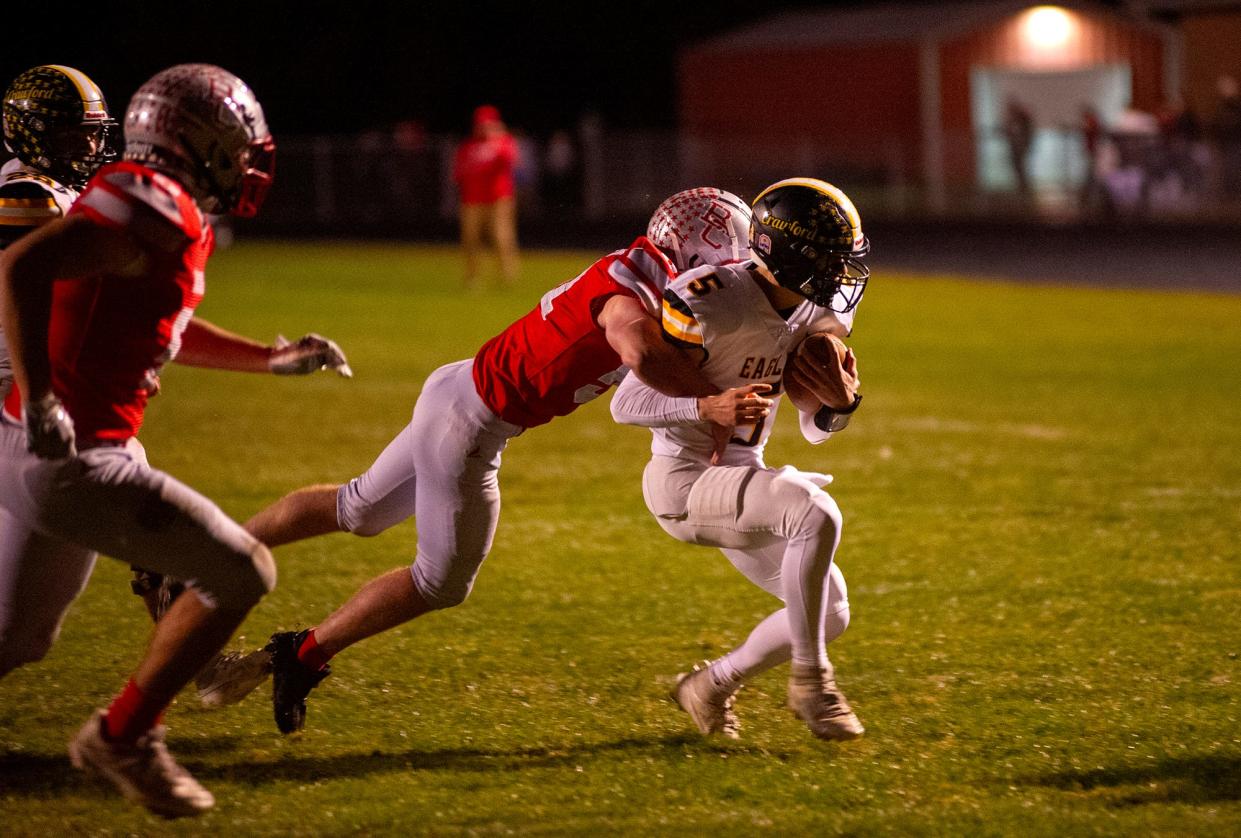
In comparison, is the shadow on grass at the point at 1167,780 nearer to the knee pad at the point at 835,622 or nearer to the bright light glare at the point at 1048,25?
the knee pad at the point at 835,622

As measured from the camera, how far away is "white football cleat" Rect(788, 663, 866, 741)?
455 centimetres

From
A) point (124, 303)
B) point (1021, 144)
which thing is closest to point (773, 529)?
point (124, 303)

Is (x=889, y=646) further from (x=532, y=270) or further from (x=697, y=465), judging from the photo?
(x=532, y=270)

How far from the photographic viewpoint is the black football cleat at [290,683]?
16.1 ft

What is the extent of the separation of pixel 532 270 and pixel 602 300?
18.9 meters

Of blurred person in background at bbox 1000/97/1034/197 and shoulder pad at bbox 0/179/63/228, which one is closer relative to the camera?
shoulder pad at bbox 0/179/63/228

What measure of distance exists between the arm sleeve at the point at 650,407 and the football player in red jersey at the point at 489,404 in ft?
0.19

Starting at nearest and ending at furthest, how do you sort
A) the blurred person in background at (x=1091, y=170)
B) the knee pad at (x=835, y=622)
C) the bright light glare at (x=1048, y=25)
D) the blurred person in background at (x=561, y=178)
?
the knee pad at (x=835, y=622) → the blurred person in background at (x=1091, y=170) → the bright light glare at (x=1048, y=25) → the blurred person in background at (x=561, y=178)

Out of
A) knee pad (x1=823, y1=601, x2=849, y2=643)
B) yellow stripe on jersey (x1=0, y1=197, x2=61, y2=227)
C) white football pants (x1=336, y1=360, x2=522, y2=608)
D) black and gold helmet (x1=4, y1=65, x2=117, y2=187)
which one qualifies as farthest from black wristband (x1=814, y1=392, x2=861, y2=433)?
black and gold helmet (x1=4, y1=65, x2=117, y2=187)

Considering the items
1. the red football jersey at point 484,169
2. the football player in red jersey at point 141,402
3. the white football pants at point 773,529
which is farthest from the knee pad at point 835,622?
the red football jersey at point 484,169

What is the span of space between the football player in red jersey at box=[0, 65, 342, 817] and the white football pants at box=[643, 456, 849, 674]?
128cm

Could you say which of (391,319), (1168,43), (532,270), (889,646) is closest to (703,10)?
(1168,43)

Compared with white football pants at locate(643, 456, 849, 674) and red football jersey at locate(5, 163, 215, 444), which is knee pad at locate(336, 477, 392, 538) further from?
red football jersey at locate(5, 163, 215, 444)

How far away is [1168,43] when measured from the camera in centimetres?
3469
